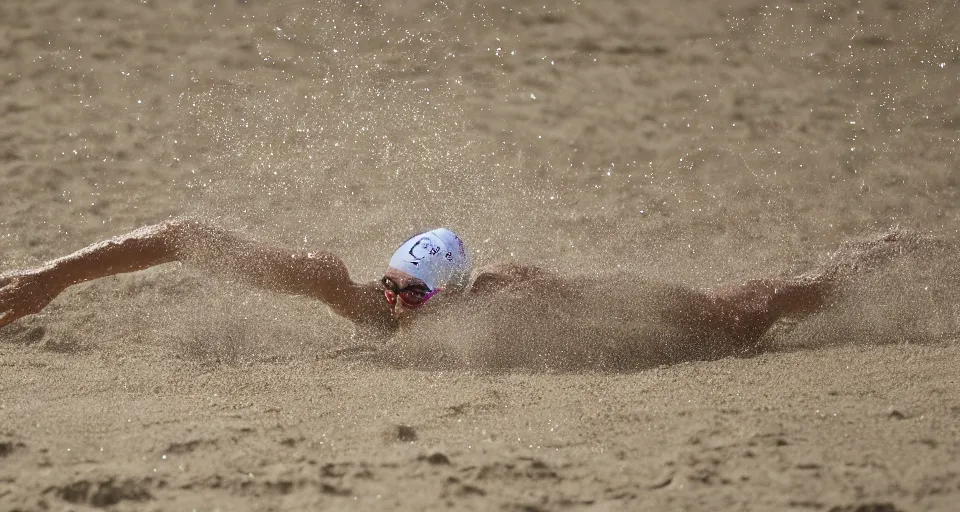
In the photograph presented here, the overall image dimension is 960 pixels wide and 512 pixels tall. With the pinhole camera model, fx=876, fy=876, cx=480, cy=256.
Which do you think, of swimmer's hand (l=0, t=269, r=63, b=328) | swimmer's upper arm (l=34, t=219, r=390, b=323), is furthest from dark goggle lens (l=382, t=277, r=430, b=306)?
swimmer's hand (l=0, t=269, r=63, b=328)

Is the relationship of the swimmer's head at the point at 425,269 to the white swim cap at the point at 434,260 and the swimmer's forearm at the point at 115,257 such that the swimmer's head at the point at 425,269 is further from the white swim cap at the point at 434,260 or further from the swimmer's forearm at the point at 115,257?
the swimmer's forearm at the point at 115,257

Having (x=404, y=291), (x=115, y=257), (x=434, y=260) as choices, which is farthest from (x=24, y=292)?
(x=434, y=260)

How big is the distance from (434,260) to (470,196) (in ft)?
4.79

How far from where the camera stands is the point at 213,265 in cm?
351

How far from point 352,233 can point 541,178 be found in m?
1.21

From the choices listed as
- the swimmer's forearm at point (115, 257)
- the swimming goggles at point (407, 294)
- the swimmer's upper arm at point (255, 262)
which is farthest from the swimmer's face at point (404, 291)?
the swimmer's forearm at point (115, 257)

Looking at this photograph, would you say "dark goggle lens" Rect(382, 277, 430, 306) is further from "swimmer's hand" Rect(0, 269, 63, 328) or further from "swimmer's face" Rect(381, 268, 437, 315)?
"swimmer's hand" Rect(0, 269, 63, 328)

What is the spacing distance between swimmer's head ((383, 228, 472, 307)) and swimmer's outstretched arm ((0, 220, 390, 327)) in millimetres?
186

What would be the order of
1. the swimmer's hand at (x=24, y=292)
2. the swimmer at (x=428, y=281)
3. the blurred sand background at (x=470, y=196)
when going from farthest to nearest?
the swimmer at (x=428, y=281) < the swimmer's hand at (x=24, y=292) < the blurred sand background at (x=470, y=196)

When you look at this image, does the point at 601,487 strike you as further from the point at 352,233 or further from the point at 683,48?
the point at 683,48

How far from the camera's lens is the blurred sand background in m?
2.55

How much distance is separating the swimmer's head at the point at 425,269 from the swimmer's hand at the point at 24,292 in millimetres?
1226

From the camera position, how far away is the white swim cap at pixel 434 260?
3.45 metres

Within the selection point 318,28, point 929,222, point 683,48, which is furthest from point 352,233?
point 929,222
